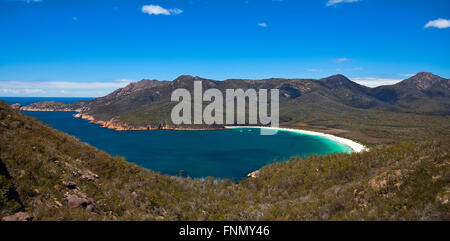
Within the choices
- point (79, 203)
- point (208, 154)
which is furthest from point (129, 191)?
point (208, 154)

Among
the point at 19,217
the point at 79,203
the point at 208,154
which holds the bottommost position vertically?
the point at 208,154

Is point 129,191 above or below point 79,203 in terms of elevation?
below

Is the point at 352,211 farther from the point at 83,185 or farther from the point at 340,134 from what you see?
the point at 340,134

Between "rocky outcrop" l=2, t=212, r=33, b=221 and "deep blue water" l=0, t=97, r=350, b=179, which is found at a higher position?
"rocky outcrop" l=2, t=212, r=33, b=221

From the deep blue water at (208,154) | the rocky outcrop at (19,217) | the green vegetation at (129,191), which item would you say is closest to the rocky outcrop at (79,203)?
the green vegetation at (129,191)

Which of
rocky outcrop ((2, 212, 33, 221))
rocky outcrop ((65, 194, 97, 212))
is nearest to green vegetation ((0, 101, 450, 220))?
rocky outcrop ((65, 194, 97, 212))

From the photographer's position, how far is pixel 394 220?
698 inches

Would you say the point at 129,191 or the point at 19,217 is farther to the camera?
the point at 129,191

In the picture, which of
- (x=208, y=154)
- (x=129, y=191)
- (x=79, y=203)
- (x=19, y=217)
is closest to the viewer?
(x=19, y=217)

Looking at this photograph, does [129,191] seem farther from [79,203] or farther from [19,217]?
[19,217]

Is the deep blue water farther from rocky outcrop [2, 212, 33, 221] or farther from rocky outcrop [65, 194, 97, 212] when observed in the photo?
rocky outcrop [2, 212, 33, 221]
